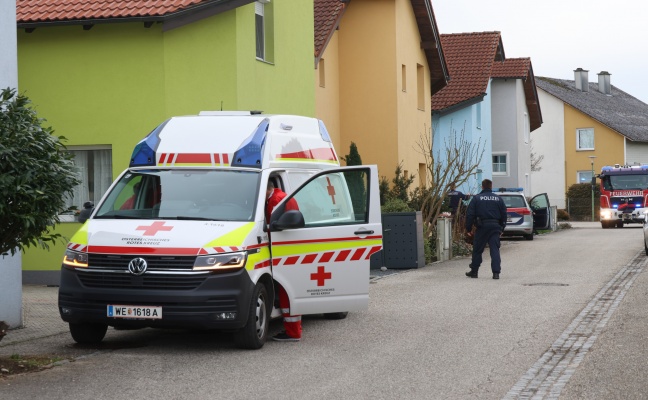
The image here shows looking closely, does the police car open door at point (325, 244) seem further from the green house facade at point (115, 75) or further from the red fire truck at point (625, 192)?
the red fire truck at point (625, 192)

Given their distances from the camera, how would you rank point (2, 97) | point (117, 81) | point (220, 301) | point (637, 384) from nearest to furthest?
point (637, 384) < point (2, 97) < point (220, 301) < point (117, 81)

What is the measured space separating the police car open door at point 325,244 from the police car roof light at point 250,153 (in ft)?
1.87

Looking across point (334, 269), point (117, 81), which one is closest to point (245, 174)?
point (334, 269)

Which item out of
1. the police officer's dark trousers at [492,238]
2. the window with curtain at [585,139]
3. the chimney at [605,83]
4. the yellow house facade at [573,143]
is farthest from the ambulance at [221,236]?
the chimney at [605,83]

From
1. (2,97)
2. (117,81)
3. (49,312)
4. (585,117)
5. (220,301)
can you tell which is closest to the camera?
(2,97)

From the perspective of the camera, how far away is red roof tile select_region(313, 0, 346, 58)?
2990 centimetres

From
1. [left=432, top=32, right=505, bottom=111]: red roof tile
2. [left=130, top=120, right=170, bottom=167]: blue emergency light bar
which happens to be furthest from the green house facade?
[left=432, top=32, right=505, bottom=111]: red roof tile

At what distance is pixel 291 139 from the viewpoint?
1298 cm

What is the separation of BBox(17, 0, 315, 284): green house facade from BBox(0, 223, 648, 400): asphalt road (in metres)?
5.82

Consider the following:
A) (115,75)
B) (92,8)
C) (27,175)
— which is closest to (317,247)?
(27,175)

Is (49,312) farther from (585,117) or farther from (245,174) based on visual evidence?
(585,117)

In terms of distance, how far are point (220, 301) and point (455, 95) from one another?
112 feet

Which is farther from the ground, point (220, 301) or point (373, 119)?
point (373, 119)

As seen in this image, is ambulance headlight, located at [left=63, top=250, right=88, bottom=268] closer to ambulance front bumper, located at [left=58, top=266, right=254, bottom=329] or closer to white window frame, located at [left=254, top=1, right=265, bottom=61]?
ambulance front bumper, located at [left=58, top=266, right=254, bottom=329]
